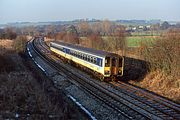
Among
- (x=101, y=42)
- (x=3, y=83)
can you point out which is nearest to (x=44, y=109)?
(x=3, y=83)

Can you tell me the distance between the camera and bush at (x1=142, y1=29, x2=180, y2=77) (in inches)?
931

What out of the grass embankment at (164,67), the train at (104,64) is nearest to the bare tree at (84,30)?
the train at (104,64)

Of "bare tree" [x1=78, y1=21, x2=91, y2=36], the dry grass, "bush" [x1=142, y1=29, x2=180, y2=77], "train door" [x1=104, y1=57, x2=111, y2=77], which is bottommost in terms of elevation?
"bare tree" [x1=78, y1=21, x2=91, y2=36]

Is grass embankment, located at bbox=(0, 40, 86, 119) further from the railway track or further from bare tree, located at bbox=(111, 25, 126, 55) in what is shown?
bare tree, located at bbox=(111, 25, 126, 55)

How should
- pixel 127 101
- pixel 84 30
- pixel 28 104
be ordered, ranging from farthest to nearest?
1. pixel 84 30
2. pixel 127 101
3. pixel 28 104

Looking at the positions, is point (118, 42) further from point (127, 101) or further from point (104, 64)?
point (127, 101)

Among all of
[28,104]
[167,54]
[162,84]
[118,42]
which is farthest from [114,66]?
[118,42]

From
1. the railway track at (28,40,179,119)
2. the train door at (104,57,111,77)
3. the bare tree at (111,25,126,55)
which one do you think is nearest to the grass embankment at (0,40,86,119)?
the railway track at (28,40,179,119)

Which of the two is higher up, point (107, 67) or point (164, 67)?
point (164, 67)

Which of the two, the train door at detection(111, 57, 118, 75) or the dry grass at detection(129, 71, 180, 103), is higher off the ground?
the train door at detection(111, 57, 118, 75)

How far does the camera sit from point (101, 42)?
48.8m

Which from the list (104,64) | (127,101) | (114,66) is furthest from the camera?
(114,66)

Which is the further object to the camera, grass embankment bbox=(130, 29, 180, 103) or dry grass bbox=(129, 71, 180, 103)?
grass embankment bbox=(130, 29, 180, 103)

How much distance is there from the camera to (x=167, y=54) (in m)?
24.8
